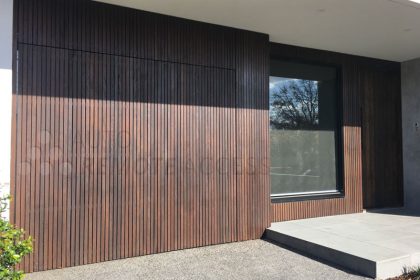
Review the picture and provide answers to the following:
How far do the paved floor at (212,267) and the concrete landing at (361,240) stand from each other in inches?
7.4

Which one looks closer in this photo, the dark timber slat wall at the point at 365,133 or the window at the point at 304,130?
the window at the point at 304,130

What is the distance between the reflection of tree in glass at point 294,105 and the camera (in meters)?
6.57

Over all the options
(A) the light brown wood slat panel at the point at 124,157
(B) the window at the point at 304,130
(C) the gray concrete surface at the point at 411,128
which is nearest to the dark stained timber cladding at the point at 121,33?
(A) the light brown wood slat panel at the point at 124,157

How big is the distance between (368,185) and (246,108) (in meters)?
3.41

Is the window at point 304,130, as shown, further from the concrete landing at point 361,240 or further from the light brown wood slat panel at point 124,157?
the light brown wood slat panel at point 124,157

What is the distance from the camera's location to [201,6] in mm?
4883

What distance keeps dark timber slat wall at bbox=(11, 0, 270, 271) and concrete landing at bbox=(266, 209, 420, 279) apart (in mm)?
680

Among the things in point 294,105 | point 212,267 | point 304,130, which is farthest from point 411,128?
point 212,267

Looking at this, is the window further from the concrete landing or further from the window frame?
the concrete landing

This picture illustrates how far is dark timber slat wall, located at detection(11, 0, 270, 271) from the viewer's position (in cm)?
437

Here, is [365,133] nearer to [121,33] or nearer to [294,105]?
[294,105]

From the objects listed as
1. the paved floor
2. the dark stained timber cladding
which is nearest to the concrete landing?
the paved floor

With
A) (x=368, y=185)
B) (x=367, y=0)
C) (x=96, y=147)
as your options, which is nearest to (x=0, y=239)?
(x=96, y=147)

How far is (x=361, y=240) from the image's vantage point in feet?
16.4
